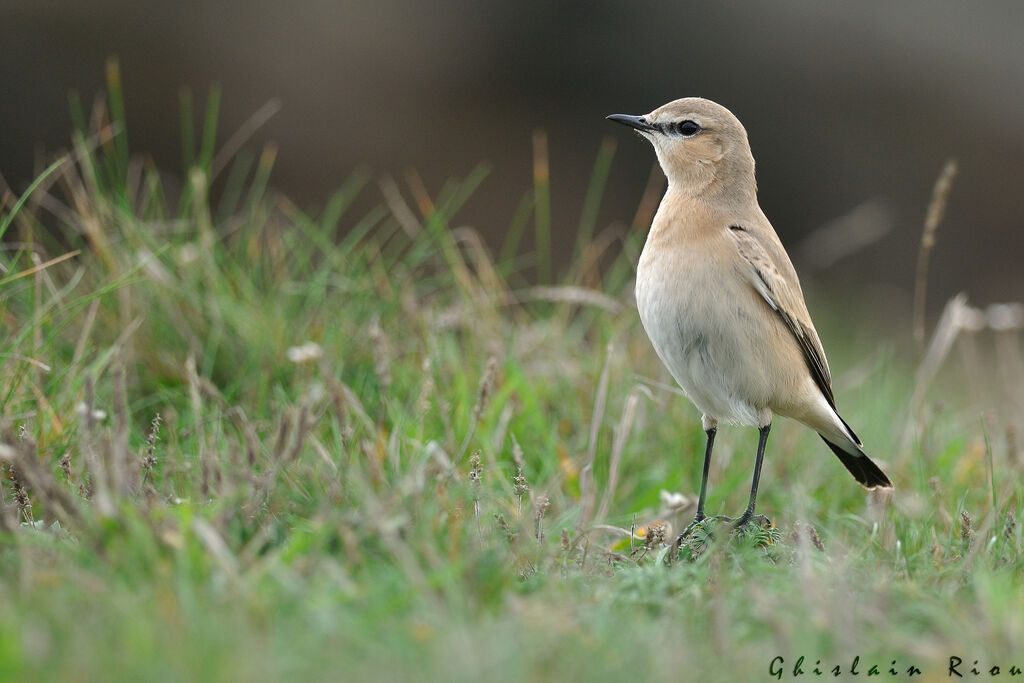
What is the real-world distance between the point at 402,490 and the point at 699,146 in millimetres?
2388

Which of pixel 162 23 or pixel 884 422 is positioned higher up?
pixel 162 23

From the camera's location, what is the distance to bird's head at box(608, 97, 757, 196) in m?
4.98

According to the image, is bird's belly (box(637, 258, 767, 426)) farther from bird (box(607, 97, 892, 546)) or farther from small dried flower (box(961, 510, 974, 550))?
small dried flower (box(961, 510, 974, 550))

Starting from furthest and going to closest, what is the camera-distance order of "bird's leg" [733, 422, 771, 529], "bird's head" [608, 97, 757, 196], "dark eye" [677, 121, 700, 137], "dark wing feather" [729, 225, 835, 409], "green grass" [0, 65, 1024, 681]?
"dark eye" [677, 121, 700, 137], "bird's head" [608, 97, 757, 196], "dark wing feather" [729, 225, 835, 409], "bird's leg" [733, 422, 771, 529], "green grass" [0, 65, 1024, 681]

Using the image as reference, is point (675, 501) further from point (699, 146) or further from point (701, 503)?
point (699, 146)

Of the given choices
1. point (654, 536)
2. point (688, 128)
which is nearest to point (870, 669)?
point (654, 536)

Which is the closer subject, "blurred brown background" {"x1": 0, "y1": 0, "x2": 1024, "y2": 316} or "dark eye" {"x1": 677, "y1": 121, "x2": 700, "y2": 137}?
"dark eye" {"x1": 677, "y1": 121, "x2": 700, "y2": 137}

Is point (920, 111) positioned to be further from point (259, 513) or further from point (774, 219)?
point (259, 513)

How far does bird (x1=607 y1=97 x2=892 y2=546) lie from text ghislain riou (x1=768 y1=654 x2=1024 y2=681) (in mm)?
1265

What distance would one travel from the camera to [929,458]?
18.5ft

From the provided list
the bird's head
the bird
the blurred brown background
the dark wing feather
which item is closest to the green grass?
the bird

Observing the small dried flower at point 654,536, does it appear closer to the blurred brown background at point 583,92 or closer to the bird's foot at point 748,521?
the bird's foot at point 748,521

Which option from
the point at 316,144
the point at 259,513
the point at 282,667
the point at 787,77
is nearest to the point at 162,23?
the point at 316,144

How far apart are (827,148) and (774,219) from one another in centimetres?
84
